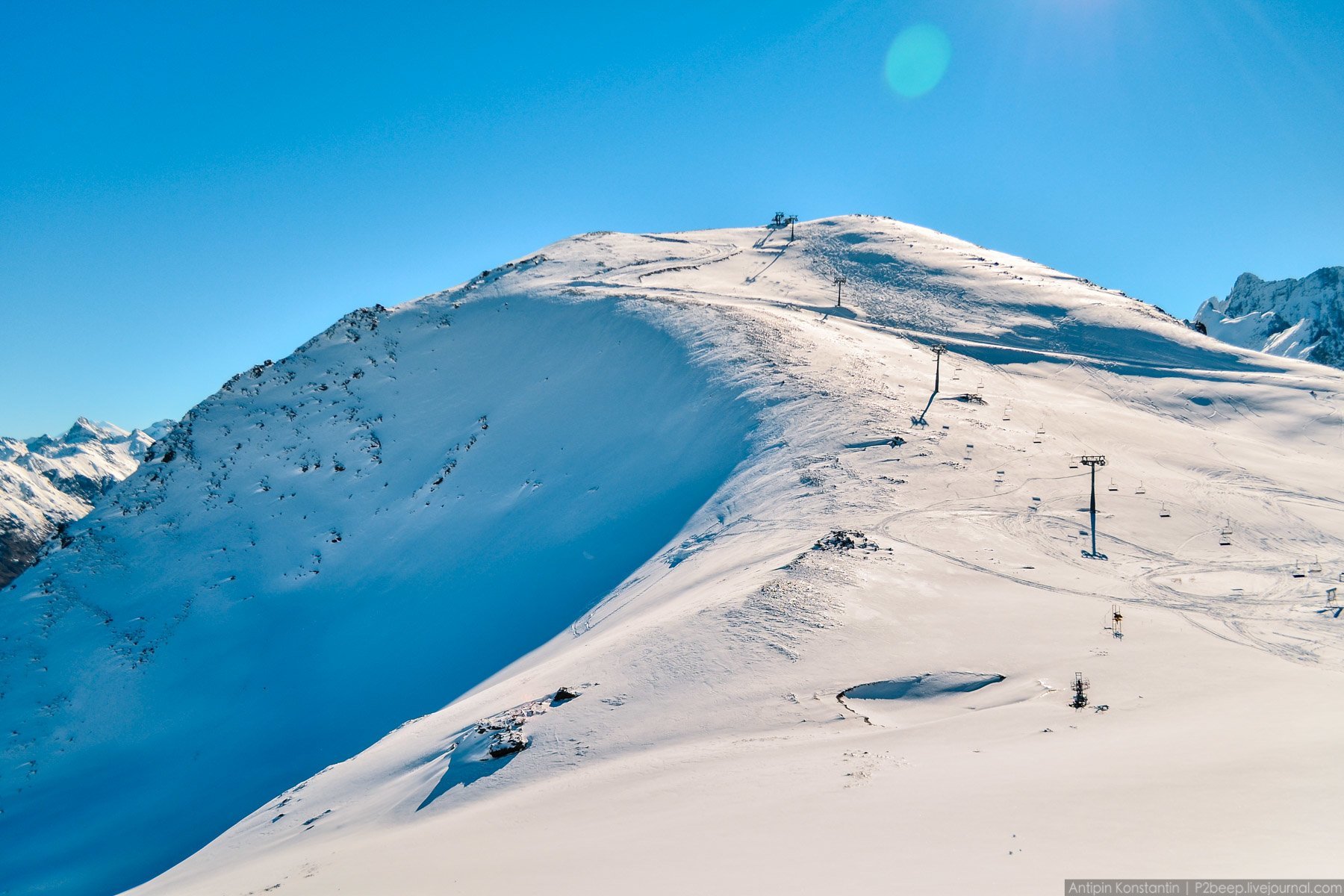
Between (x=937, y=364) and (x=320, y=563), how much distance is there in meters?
47.4

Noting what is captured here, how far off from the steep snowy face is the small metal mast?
14.8 meters

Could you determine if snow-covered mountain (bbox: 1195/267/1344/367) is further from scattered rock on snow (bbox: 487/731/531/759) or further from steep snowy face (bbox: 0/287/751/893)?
scattered rock on snow (bbox: 487/731/531/759)

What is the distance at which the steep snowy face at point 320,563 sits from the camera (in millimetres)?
39469

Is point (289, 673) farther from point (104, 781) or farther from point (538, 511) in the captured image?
point (538, 511)

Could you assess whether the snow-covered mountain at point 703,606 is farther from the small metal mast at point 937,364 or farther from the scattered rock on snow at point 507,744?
the small metal mast at point 937,364

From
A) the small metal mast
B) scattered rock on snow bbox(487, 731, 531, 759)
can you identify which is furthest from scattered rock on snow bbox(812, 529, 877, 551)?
the small metal mast

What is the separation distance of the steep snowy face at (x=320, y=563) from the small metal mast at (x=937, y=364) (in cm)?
1477

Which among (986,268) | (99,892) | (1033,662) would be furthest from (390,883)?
(986,268)

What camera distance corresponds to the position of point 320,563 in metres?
52.3

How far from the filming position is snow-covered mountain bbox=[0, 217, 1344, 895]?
1245 cm

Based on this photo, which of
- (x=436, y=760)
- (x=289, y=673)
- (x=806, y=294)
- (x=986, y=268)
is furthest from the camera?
(x=986, y=268)

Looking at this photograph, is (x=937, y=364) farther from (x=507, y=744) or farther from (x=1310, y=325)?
(x=1310, y=325)

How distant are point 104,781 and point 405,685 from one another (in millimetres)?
19424

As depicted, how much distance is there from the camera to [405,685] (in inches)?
1592
